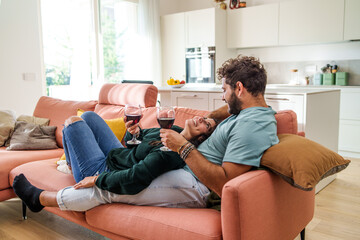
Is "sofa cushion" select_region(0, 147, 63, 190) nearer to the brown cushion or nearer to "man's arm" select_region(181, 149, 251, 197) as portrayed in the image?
"man's arm" select_region(181, 149, 251, 197)

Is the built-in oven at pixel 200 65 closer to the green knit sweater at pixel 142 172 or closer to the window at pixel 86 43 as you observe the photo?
the window at pixel 86 43

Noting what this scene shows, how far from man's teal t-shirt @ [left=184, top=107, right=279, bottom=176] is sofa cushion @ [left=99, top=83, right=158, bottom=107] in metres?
1.20

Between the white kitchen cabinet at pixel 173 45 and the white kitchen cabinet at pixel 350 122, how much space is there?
2.65 m

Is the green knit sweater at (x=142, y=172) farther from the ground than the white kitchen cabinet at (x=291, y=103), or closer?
closer

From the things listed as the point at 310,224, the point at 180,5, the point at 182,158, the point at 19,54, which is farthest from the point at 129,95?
the point at 180,5

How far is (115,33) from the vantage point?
18.9ft

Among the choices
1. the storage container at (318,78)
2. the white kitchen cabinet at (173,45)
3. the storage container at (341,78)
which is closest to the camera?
the storage container at (341,78)

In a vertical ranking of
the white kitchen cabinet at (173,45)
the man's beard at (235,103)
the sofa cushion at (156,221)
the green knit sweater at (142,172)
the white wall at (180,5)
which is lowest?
the sofa cushion at (156,221)

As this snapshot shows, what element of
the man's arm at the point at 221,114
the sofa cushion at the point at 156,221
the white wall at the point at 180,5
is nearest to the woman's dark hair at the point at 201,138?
the man's arm at the point at 221,114

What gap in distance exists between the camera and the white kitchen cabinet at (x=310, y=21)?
472 centimetres

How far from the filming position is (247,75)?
64.8 inches

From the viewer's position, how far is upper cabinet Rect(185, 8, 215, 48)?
560 cm

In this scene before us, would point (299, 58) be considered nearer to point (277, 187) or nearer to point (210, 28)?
point (210, 28)

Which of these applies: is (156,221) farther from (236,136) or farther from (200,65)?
(200,65)
